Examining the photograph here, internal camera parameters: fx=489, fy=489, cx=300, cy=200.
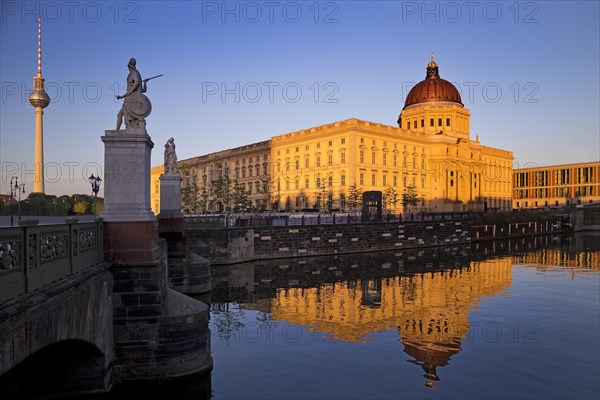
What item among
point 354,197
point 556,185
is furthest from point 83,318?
point 556,185

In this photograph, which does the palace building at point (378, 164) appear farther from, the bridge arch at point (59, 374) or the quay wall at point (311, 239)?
the bridge arch at point (59, 374)

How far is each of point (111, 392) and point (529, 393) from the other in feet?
36.5

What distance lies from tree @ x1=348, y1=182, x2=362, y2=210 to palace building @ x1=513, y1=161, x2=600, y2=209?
299 feet

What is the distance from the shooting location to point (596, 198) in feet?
478

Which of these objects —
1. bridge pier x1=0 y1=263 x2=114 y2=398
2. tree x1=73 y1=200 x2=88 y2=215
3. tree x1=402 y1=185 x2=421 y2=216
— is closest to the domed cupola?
tree x1=402 y1=185 x2=421 y2=216

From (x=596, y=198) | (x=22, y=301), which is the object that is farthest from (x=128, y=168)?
(x=596, y=198)

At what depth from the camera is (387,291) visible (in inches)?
1169

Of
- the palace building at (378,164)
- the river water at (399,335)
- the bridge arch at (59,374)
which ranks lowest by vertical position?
the river water at (399,335)

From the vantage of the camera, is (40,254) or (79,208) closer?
(40,254)

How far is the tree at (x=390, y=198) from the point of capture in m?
88.6

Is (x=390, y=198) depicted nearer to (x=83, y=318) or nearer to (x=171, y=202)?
(x=171, y=202)

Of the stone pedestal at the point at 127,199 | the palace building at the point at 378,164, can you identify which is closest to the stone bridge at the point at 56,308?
the stone pedestal at the point at 127,199

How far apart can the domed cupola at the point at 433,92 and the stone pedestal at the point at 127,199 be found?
108 metres

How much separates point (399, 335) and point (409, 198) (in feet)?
245
